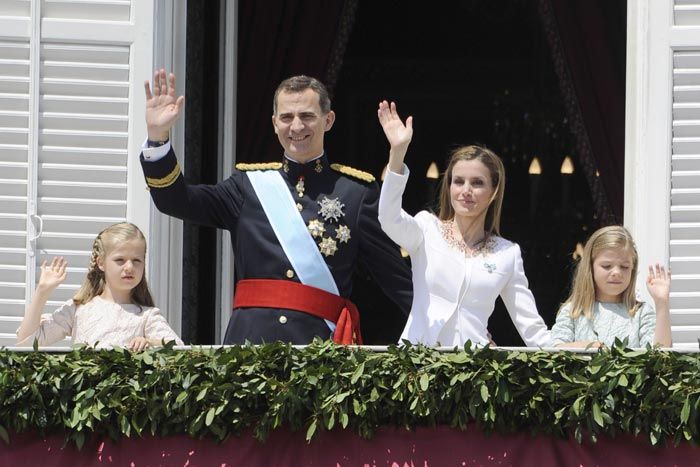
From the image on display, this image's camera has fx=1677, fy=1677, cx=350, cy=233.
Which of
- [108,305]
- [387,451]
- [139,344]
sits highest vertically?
[108,305]

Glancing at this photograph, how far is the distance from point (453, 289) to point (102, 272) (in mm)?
1218

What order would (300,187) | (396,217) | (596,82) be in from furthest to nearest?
(596,82)
(300,187)
(396,217)

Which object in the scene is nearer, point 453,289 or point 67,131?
point 453,289

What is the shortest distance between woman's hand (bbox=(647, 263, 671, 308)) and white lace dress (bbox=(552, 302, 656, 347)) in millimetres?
139

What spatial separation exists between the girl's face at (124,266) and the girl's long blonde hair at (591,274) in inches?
57.6

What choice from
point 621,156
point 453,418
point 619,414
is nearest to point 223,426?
point 453,418

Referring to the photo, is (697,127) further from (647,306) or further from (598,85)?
(598,85)

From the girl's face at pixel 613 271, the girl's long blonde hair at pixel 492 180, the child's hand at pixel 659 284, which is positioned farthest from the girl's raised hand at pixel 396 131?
the child's hand at pixel 659 284

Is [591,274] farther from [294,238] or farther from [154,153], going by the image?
[154,153]

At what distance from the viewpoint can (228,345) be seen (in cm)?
527

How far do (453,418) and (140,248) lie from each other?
1304 millimetres

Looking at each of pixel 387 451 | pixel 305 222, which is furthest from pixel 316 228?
pixel 387 451

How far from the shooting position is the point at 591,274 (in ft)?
18.5

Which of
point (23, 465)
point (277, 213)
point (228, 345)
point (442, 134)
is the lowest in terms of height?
point (23, 465)
